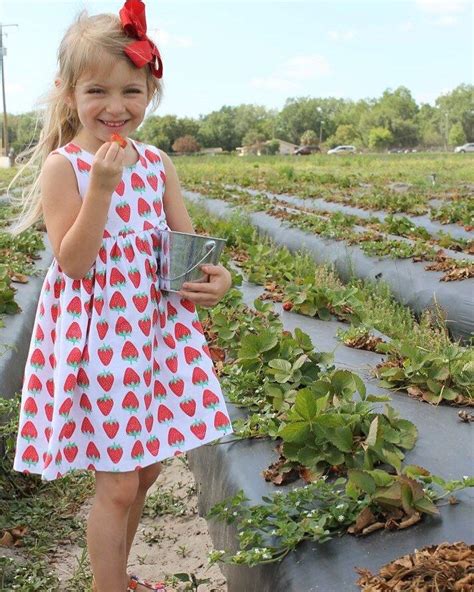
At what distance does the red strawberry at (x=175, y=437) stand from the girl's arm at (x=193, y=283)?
38cm

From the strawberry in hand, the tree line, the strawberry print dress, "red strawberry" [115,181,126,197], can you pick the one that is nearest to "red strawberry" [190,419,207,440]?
the strawberry print dress

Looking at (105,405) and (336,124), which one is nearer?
(105,405)

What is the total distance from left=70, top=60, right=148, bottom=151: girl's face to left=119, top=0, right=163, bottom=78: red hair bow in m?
0.04

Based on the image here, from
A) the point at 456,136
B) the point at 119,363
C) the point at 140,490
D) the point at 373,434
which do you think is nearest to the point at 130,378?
the point at 119,363

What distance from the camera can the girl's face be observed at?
2275mm

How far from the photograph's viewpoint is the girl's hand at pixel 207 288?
2.40m

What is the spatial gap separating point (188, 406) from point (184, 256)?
441 millimetres

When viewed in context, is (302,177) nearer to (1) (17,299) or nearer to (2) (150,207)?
(1) (17,299)

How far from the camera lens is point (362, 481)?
2393mm

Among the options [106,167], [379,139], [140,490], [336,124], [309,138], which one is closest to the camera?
[106,167]

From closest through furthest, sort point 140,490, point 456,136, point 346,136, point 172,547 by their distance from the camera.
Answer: point 140,490 < point 172,547 < point 456,136 < point 346,136

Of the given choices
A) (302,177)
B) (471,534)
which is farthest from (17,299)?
(302,177)

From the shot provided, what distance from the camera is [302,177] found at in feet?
59.6

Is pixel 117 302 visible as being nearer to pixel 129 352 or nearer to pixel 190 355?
pixel 129 352
